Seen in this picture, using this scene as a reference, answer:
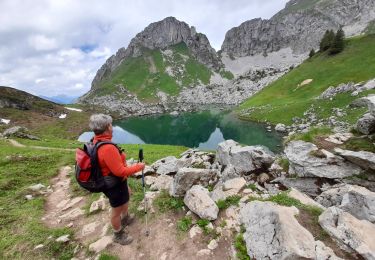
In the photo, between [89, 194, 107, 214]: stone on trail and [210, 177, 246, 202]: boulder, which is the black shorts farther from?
[210, 177, 246, 202]: boulder

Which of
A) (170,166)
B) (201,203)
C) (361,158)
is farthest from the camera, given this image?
(170,166)

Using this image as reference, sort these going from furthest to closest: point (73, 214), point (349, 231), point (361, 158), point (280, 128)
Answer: point (280, 128) → point (361, 158) → point (73, 214) → point (349, 231)

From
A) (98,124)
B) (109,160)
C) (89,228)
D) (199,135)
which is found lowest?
(199,135)

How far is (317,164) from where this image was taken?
48.8 ft

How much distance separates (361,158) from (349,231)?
23.4ft

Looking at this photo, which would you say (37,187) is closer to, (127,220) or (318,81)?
(127,220)

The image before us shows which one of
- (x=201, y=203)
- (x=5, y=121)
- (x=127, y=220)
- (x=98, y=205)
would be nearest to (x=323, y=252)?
(x=201, y=203)

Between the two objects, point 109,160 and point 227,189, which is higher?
point 109,160

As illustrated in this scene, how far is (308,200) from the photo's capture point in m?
11.2

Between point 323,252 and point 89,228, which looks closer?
point 323,252

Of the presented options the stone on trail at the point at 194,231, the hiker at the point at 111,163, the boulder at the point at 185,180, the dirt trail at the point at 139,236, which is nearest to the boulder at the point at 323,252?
the dirt trail at the point at 139,236

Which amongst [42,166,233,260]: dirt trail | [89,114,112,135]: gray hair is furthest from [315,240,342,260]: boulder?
[89,114,112,135]: gray hair

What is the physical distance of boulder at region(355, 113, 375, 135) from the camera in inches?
628

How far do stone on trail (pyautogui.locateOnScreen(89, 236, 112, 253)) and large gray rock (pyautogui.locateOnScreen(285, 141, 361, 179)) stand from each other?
10949mm
